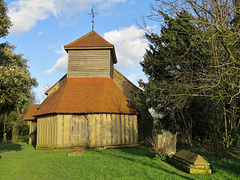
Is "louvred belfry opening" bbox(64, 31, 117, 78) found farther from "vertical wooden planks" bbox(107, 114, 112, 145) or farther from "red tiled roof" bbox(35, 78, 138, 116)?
"vertical wooden planks" bbox(107, 114, 112, 145)

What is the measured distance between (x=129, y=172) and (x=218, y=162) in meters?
4.89

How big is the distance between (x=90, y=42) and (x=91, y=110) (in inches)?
315

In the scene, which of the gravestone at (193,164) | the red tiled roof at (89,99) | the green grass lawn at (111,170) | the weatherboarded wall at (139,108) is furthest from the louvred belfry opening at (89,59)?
the gravestone at (193,164)

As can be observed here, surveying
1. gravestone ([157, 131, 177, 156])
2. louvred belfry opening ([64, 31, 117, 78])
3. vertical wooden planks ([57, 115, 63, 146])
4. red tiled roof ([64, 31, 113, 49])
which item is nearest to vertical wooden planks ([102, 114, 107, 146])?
vertical wooden planks ([57, 115, 63, 146])

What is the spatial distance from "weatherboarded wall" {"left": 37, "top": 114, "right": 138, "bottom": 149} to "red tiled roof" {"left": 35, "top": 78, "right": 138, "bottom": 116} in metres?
0.53

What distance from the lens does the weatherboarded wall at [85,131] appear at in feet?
45.8

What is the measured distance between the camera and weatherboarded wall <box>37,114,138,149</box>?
14.0 metres

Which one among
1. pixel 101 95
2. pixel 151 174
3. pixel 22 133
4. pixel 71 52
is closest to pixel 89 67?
pixel 71 52

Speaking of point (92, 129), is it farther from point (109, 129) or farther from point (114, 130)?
point (114, 130)

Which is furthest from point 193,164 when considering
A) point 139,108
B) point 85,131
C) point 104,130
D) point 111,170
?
point 139,108

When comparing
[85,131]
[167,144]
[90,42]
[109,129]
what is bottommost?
[167,144]

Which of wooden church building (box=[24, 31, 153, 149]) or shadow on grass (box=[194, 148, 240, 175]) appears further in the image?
wooden church building (box=[24, 31, 153, 149])

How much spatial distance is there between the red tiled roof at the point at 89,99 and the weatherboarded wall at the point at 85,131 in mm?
526

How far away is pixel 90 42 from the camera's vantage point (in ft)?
62.6
